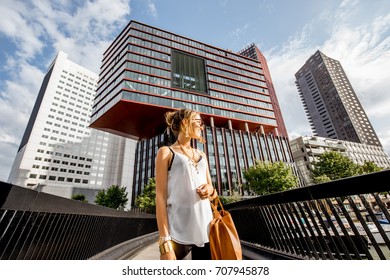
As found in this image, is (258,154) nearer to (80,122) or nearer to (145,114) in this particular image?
(145,114)

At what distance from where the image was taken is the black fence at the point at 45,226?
142cm

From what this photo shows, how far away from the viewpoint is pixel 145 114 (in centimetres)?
4059

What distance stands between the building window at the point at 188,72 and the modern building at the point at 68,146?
44002 mm

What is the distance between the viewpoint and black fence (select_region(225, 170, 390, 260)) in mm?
1580

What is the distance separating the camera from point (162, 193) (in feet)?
4.57

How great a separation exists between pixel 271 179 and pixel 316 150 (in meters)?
45.4

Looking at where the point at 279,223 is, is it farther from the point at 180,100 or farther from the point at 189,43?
the point at 189,43

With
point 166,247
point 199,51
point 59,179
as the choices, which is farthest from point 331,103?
point 59,179

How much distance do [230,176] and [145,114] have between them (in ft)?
76.6

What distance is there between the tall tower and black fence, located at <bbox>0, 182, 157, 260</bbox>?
4669 inches

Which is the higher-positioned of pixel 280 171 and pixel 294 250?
pixel 280 171

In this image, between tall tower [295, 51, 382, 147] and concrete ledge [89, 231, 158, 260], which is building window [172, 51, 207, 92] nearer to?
concrete ledge [89, 231, 158, 260]

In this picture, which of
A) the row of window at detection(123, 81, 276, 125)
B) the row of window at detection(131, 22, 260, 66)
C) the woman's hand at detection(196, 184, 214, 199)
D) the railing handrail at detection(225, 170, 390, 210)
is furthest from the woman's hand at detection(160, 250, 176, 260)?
the row of window at detection(131, 22, 260, 66)
